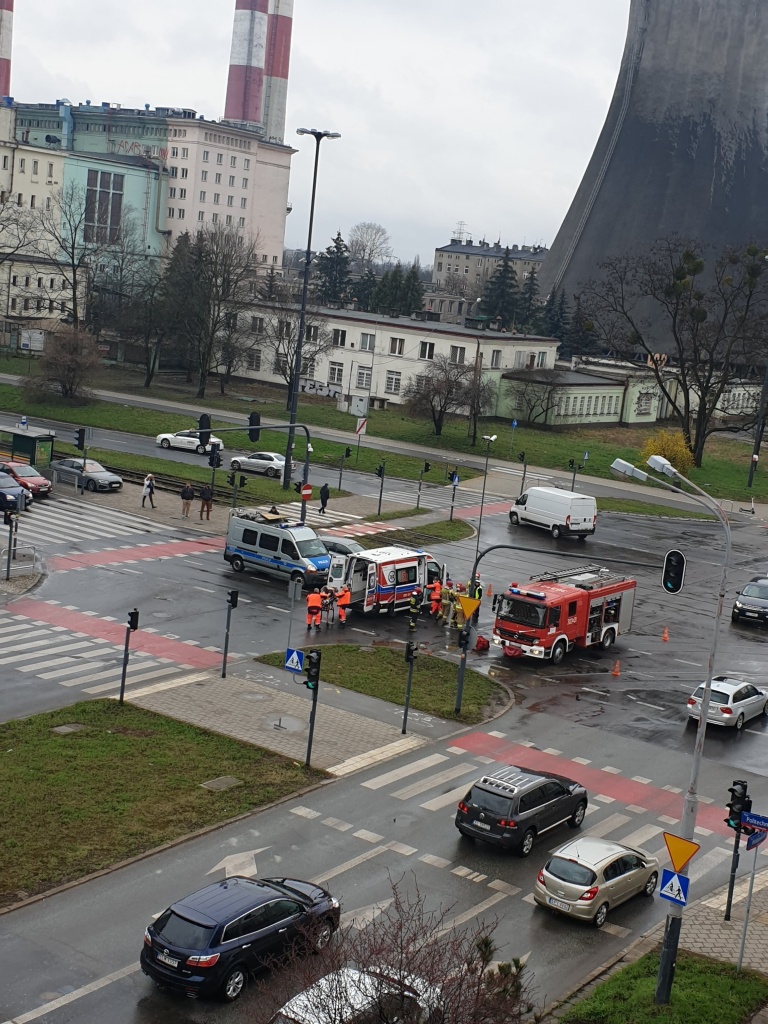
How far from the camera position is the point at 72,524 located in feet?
154

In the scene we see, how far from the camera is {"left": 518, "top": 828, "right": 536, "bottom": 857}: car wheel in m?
21.7

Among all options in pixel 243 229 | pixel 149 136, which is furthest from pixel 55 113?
pixel 243 229

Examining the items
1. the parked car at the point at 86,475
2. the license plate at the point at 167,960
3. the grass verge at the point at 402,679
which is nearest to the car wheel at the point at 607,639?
the grass verge at the point at 402,679

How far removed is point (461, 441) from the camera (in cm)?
7694

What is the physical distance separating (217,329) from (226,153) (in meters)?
62.3

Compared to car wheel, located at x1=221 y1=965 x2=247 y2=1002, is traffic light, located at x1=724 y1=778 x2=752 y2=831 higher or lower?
higher

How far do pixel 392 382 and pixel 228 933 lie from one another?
75.5 m

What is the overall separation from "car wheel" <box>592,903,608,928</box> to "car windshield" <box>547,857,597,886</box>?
18.8 inches

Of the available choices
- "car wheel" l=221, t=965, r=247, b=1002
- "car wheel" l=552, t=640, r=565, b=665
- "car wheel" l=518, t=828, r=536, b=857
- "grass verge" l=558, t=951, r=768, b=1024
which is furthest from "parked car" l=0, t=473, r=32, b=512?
"grass verge" l=558, t=951, r=768, b=1024

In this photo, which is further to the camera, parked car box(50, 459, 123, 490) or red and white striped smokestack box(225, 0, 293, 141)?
red and white striped smokestack box(225, 0, 293, 141)

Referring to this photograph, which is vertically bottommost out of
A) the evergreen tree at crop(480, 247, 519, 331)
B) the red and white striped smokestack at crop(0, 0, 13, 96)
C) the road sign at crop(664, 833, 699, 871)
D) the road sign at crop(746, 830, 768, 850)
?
the road sign at crop(746, 830, 768, 850)

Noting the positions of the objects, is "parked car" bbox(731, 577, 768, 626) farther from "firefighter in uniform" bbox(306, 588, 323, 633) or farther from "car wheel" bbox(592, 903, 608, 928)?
"car wheel" bbox(592, 903, 608, 928)

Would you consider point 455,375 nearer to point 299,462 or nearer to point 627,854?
point 299,462

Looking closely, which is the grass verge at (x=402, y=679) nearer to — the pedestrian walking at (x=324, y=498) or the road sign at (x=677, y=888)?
the road sign at (x=677, y=888)
